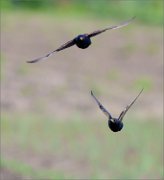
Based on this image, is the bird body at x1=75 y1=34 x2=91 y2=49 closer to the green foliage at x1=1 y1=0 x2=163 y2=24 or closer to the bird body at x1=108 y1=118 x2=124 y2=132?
the bird body at x1=108 y1=118 x2=124 y2=132

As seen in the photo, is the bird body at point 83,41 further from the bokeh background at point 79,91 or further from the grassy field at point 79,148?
the grassy field at point 79,148

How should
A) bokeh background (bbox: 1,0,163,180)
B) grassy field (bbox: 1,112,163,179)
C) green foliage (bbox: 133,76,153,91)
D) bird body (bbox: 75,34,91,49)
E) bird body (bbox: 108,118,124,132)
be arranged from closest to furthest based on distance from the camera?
bird body (bbox: 75,34,91,49), bird body (bbox: 108,118,124,132), grassy field (bbox: 1,112,163,179), bokeh background (bbox: 1,0,163,180), green foliage (bbox: 133,76,153,91)

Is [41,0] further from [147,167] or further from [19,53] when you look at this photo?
[147,167]

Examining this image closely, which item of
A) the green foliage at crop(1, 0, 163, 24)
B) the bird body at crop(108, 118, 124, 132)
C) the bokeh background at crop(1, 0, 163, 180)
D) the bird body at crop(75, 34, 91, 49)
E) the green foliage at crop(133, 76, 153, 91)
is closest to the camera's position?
the bird body at crop(75, 34, 91, 49)

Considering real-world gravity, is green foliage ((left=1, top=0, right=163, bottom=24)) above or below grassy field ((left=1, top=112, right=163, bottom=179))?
below

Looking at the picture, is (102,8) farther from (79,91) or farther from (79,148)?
(79,148)

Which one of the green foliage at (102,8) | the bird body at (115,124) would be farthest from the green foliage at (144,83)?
the bird body at (115,124)

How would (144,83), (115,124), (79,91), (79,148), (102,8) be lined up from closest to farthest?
1. (115,124)
2. (79,148)
3. (79,91)
4. (144,83)
5. (102,8)

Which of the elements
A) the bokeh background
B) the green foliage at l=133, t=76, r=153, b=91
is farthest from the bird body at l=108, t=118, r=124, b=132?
the green foliage at l=133, t=76, r=153, b=91

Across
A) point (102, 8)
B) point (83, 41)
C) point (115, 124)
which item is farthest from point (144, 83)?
point (83, 41)

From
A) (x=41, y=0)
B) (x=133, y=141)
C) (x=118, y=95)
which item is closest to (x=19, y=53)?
(x=118, y=95)
